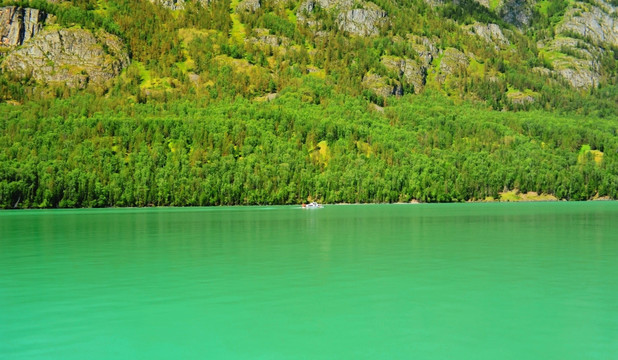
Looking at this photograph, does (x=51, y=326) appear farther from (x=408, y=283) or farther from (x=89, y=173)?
(x=89, y=173)

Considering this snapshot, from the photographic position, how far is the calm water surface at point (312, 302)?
66.5 ft

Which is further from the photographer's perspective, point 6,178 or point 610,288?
point 6,178

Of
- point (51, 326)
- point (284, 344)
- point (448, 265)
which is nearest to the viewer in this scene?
point (284, 344)

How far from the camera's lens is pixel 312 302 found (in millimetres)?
27656

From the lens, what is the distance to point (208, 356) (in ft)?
63.5

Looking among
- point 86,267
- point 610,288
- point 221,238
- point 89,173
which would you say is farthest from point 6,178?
point 610,288

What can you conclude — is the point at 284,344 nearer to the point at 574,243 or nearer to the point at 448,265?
the point at 448,265

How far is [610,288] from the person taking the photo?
30.6m

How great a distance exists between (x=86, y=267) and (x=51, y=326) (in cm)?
1880

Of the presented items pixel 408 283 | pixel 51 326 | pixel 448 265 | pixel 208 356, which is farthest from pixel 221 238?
pixel 208 356

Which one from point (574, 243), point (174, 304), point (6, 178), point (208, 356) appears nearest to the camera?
point (208, 356)

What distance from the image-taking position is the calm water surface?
798 inches

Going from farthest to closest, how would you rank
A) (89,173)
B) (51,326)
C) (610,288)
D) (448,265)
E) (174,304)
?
(89,173) < (448,265) < (610,288) < (174,304) < (51,326)

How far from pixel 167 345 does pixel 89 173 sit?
611ft
